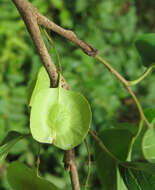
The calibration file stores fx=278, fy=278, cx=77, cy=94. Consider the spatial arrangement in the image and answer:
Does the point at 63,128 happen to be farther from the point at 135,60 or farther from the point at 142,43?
the point at 135,60

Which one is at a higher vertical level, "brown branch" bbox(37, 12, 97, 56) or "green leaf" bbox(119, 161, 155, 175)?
"brown branch" bbox(37, 12, 97, 56)

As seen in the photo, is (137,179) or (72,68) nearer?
(137,179)

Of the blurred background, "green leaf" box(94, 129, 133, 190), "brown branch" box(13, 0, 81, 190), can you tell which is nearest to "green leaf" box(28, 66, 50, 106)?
"brown branch" box(13, 0, 81, 190)

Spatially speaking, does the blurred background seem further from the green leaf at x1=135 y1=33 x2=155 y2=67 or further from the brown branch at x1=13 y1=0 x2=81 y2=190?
the brown branch at x1=13 y1=0 x2=81 y2=190

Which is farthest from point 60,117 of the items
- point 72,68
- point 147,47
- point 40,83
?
point 72,68

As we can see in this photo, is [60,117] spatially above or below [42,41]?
below

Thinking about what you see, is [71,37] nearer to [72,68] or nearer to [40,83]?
[40,83]

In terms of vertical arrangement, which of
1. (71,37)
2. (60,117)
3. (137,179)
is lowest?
(137,179)
